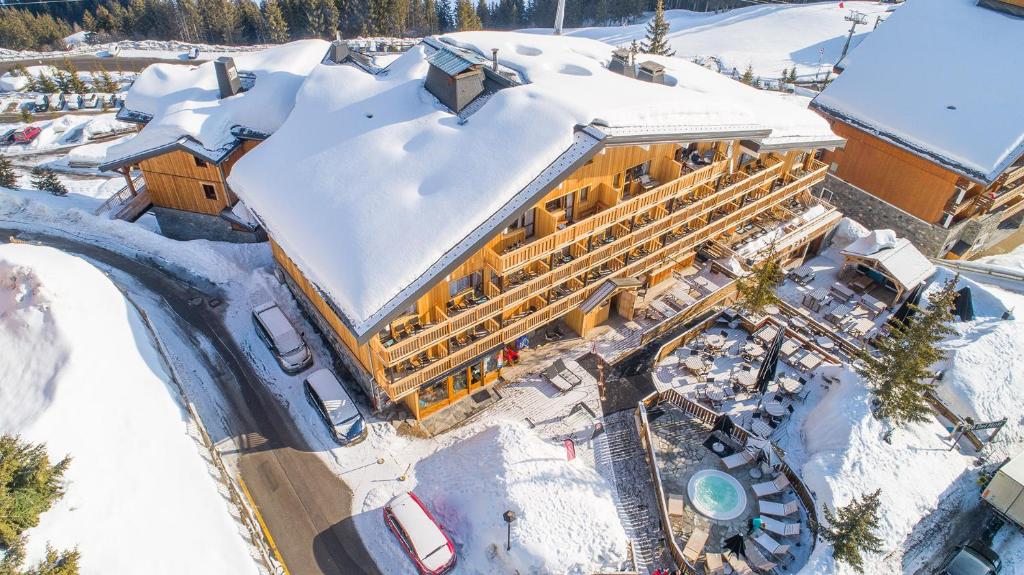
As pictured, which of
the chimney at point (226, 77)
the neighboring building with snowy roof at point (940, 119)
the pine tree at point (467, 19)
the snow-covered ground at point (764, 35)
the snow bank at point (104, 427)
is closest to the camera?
the snow bank at point (104, 427)

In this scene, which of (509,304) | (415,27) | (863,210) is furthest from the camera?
(415,27)

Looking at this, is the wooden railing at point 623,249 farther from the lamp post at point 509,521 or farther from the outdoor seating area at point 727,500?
the outdoor seating area at point 727,500

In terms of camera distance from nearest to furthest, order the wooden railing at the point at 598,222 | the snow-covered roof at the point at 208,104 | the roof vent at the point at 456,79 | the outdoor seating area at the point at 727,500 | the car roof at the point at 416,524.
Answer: the car roof at the point at 416,524, the outdoor seating area at the point at 727,500, the wooden railing at the point at 598,222, the roof vent at the point at 456,79, the snow-covered roof at the point at 208,104

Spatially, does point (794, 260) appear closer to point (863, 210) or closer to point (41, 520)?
point (863, 210)

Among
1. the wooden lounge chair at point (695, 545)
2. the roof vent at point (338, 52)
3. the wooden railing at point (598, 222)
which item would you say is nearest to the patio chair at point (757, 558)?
the wooden lounge chair at point (695, 545)

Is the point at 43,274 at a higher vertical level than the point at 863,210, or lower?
higher

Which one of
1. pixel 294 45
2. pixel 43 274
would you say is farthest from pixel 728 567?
pixel 294 45
